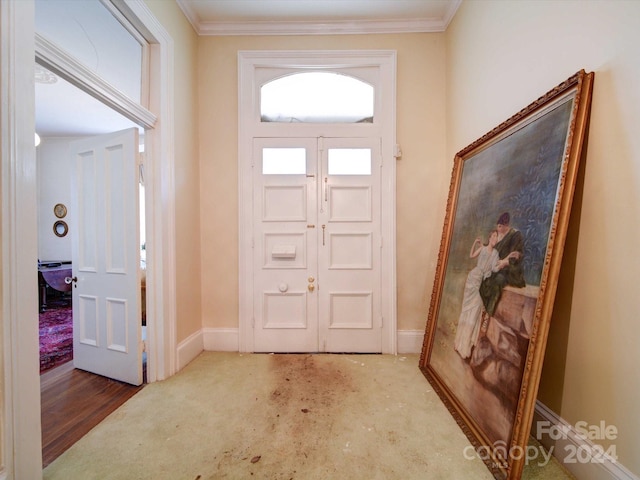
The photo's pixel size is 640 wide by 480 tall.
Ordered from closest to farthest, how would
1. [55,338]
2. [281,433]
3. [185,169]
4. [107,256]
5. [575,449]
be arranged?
[575,449]
[281,433]
[107,256]
[185,169]
[55,338]

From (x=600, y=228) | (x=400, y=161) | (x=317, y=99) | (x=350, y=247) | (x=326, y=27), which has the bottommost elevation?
(x=350, y=247)

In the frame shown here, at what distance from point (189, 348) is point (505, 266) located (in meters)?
2.54

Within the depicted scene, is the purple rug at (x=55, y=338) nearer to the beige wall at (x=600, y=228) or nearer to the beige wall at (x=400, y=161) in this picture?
the beige wall at (x=400, y=161)

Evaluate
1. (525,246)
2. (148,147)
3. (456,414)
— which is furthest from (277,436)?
(148,147)

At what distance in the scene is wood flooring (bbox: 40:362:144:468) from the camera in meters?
1.47

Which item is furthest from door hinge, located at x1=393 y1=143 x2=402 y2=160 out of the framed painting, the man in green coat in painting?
the man in green coat in painting

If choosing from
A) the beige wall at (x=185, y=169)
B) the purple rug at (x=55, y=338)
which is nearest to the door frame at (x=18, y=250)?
the beige wall at (x=185, y=169)

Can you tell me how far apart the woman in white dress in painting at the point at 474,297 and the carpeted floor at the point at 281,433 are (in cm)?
49

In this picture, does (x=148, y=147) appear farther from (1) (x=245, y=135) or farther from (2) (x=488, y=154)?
(2) (x=488, y=154)

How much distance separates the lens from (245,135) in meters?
2.53

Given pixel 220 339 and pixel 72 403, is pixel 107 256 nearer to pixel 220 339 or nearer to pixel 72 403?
pixel 72 403

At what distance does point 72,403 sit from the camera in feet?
5.93

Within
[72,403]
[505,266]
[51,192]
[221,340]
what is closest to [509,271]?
[505,266]

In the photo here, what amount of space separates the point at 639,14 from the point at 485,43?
3.59 feet
